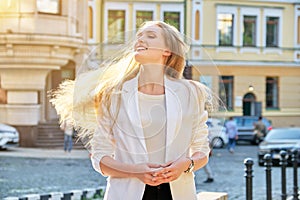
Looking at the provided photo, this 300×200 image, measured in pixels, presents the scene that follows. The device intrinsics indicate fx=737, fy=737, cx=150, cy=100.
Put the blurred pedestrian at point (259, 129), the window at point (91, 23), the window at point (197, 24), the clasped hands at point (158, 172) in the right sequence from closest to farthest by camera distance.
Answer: the clasped hands at point (158, 172) → the blurred pedestrian at point (259, 129) → the window at point (91, 23) → the window at point (197, 24)

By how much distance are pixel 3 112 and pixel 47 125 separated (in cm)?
173

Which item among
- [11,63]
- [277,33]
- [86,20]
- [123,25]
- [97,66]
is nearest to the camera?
[97,66]

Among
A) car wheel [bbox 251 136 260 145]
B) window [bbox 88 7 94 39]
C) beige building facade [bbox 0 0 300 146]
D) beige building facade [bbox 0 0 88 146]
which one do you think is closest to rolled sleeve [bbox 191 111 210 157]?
beige building facade [bbox 0 0 300 146]

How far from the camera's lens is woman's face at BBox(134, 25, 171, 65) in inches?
133

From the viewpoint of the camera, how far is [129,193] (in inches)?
131

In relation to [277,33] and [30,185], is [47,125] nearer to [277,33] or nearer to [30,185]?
[30,185]

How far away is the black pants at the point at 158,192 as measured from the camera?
11.0ft

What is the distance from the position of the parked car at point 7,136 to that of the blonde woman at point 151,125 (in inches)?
837

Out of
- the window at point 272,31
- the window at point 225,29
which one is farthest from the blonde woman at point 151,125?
the window at point 272,31

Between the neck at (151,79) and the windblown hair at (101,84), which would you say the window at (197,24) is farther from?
the neck at (151,79)

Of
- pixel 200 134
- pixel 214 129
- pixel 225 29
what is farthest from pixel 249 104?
pixel 200 134

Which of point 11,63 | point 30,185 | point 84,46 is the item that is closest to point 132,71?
point 30,185

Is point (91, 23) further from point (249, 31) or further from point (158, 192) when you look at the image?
point (158, 192)

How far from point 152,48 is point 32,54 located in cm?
2306
